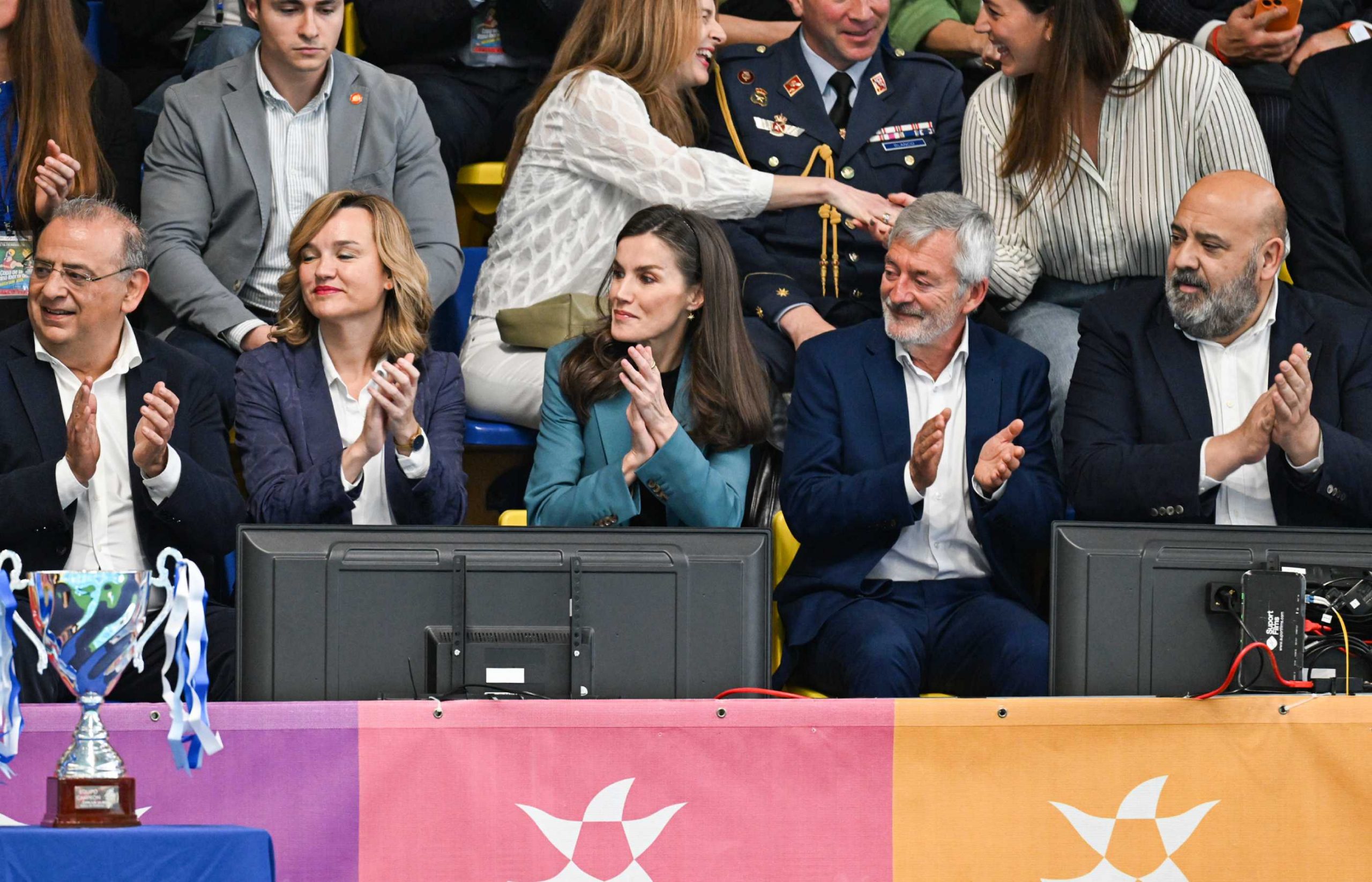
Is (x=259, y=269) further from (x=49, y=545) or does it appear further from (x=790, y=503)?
(x=790, y=503)

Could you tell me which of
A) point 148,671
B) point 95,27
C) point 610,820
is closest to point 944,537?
point 610,820

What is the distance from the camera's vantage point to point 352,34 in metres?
5.11

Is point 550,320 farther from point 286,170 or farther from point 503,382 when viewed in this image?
point 286,170

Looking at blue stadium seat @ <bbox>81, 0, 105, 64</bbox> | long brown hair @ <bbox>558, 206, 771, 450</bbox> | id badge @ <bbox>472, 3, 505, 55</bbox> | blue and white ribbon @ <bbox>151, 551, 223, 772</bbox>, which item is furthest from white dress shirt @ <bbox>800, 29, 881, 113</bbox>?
blue and white ribbon @ <bbox>151, 551, 223, 772</bbox>

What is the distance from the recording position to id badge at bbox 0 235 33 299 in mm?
4051

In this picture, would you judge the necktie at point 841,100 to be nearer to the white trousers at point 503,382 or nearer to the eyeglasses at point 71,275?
the white trousers at point 503,382

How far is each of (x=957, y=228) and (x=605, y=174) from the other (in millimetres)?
883

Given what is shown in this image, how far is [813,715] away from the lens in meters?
2.55

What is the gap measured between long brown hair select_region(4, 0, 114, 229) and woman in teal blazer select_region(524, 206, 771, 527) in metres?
1.21

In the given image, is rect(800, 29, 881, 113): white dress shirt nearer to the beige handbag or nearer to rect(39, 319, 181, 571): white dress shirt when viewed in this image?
the beige handbag

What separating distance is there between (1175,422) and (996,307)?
2.65 feet

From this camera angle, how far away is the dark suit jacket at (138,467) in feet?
10.8

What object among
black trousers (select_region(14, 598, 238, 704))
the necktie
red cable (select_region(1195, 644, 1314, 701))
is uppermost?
the necktie

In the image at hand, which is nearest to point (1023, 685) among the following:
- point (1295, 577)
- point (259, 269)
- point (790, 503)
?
point (790, 503)
